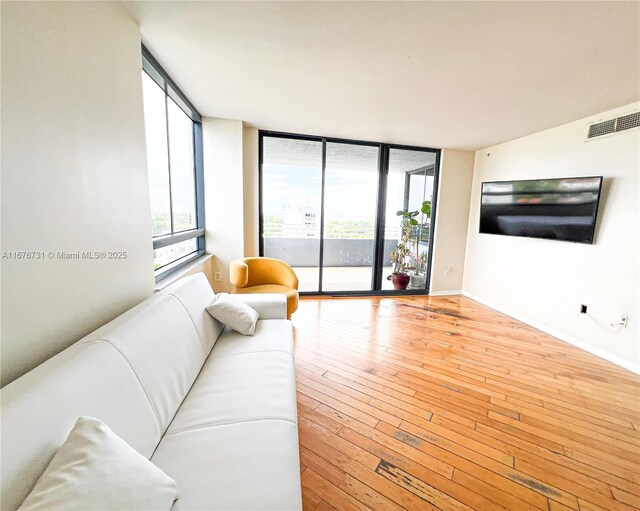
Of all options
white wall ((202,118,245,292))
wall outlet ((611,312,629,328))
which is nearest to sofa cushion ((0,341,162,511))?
white wall ((202,118,245,292))

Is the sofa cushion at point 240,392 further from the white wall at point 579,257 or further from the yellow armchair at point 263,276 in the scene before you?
the white wall at point 579,257

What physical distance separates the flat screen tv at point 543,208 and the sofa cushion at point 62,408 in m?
3.91

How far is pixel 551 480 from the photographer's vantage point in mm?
1376

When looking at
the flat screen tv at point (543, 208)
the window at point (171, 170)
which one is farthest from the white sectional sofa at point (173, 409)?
the flat screen tv at point (543, 208)

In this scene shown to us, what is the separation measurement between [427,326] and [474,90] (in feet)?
8.21

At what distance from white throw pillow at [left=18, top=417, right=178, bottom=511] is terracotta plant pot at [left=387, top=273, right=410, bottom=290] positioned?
13.6ft

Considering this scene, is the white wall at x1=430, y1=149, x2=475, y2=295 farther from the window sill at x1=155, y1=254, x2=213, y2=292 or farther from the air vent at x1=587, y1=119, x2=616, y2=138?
the window sill at x1=155, y1=254, x2=213, y2=292

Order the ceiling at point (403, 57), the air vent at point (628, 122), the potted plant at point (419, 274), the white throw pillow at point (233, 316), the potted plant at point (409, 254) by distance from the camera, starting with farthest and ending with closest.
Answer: the potted plant at point (419, 274) → the potted plant at point (409, 254) → the air vent at point (628, 122) → the white throw pillow at point (233, 316) → the ceiling at point (403, 57)

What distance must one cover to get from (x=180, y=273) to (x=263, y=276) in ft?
3.00

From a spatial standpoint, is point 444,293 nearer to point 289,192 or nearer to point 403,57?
point 289,192

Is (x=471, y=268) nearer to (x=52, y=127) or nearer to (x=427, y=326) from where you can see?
(x=427, y=326)

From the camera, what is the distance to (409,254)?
15.8ft

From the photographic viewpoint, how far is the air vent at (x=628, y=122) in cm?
237

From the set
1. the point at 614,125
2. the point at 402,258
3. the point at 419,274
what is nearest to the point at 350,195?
the point at 402,258
